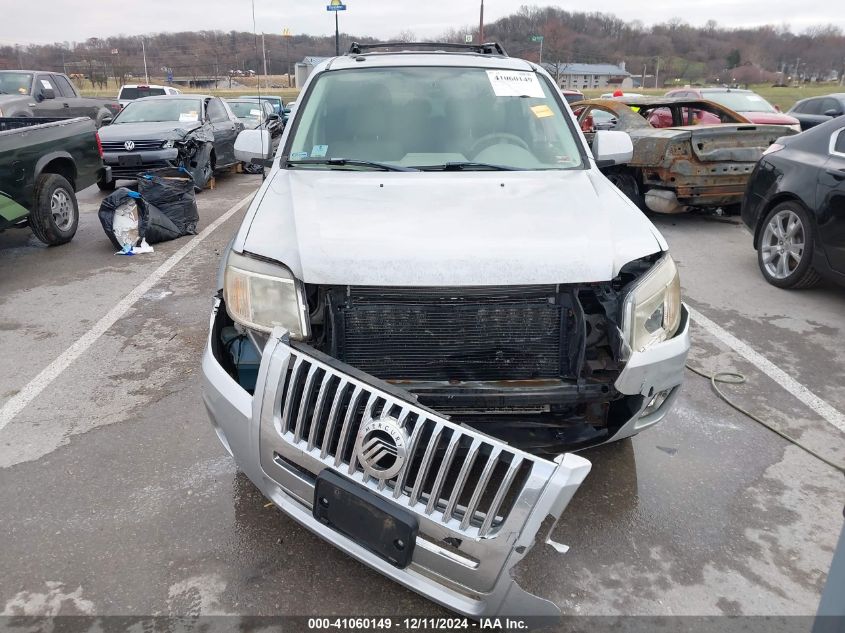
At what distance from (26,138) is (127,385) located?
4.07m

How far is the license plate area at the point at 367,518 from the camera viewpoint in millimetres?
1942

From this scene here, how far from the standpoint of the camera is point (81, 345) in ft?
15.2

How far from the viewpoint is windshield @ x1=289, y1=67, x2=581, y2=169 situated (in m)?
3.57

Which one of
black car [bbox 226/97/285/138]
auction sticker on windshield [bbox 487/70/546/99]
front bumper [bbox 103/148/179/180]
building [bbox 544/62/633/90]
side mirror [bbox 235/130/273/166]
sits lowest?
front bumper [bbox 103/148/179/180]

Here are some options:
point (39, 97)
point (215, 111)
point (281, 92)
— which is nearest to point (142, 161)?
point (215, 111)

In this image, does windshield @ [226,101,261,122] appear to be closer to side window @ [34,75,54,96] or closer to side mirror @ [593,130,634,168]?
side window @ [34,75,54,96]

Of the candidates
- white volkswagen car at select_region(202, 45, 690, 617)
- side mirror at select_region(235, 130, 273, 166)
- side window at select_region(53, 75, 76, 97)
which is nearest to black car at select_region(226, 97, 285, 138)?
side window at select_region(53, 75, 76, 97)

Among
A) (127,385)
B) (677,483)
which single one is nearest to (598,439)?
(677,483)

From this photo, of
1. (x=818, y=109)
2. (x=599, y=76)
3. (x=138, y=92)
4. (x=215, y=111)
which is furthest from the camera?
(x=599, y=76)

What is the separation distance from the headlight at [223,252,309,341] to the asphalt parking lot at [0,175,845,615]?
0.94 m

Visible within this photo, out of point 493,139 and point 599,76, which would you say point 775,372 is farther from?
point 599,76

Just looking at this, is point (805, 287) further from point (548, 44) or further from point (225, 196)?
point (548, 44)

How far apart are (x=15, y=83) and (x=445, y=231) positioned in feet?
49.1

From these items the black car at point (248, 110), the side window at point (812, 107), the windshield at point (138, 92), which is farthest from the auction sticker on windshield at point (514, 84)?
the windshield at point (138, 92)
